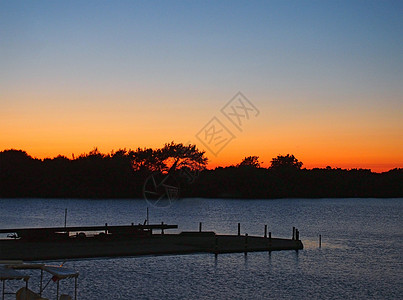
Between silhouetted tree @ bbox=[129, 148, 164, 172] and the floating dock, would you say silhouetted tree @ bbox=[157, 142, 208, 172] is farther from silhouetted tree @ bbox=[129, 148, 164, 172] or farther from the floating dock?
the floating dock

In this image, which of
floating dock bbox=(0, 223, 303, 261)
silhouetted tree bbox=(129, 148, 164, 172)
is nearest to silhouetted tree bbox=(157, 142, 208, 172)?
silhouetted tree bbox=(129, 148, 164, 172)

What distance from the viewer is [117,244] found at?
4472 centimetres

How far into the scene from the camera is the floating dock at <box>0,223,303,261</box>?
127 feet

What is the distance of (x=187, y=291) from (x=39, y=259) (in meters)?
10.4

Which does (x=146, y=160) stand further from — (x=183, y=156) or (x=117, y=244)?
(x=117, y=244)

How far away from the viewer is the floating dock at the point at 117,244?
38781 mm

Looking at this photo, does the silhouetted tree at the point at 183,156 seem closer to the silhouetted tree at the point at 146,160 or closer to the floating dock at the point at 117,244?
the silhouetted tree at the point at 146,160

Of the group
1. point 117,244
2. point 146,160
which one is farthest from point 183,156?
point 117,244

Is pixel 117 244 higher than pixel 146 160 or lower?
lower

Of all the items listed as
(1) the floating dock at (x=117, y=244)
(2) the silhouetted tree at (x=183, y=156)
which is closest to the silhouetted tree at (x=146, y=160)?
(2) the silhouetted tree at (x=183, y=156)

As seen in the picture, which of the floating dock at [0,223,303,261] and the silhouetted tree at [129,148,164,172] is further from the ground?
the silhouetted tree at [129,148,164,172]

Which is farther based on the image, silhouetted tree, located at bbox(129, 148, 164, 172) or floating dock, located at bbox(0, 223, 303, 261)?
silhouetted tree, located at bbox(129, 148, 164, 172)

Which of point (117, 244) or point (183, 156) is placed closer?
point (117, 244)

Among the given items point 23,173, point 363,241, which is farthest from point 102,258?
point 23,173
